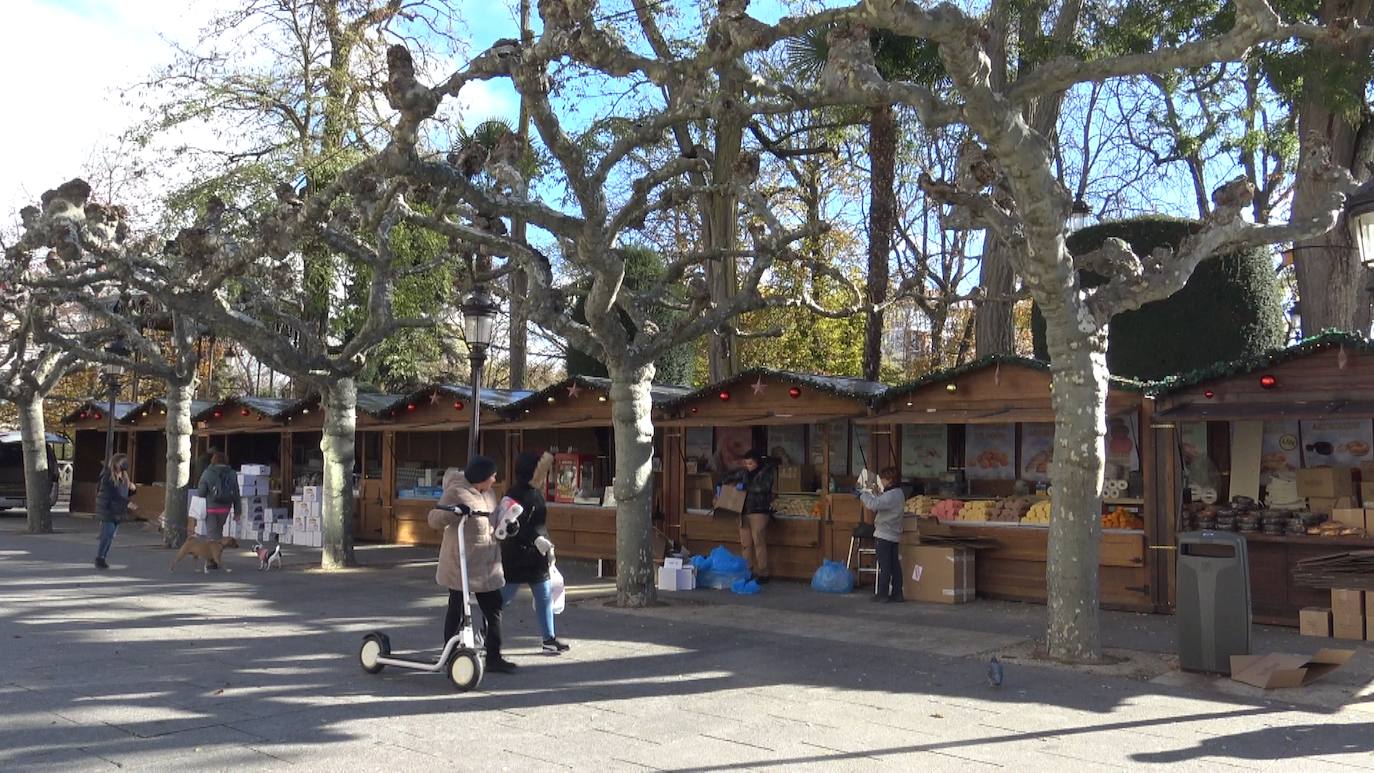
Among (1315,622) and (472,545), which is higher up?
(472,545)

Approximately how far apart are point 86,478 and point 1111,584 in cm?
2729

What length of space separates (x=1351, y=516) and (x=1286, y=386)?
4.73 feet

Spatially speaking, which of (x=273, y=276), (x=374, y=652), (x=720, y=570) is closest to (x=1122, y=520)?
(x=720, y=570)

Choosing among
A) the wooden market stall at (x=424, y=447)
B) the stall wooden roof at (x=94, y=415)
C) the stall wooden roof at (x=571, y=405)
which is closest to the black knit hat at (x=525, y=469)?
the stall wooden roof at (x=571, y=405)

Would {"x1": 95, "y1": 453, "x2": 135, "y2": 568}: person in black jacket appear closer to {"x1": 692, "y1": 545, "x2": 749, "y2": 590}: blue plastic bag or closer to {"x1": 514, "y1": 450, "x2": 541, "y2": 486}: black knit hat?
{"x1": 692, "y1": 545, "x2": 749, "y2": 590}: blue plastic bag

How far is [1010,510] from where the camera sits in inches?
535

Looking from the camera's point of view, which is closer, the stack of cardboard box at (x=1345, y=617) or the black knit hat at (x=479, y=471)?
the black knit hat at (x=479, y=471)

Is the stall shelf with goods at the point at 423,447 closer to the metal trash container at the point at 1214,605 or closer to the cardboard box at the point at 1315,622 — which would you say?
the cardboard box at the point at 1315,622

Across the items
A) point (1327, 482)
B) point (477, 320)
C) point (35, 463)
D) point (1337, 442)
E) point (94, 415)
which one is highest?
point (477, 320)

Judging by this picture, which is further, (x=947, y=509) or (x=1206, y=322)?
(x=1206, y=322)

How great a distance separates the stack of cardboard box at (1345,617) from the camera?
10.6 metres

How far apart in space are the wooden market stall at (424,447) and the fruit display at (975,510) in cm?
829

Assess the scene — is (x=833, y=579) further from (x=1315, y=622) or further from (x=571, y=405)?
(x=571, y=405)

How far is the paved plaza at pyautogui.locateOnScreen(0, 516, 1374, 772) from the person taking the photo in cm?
637
